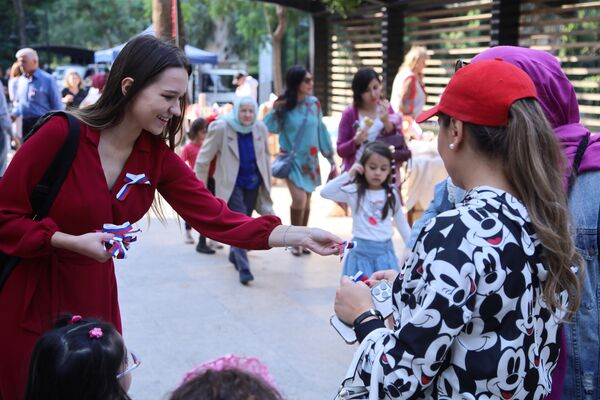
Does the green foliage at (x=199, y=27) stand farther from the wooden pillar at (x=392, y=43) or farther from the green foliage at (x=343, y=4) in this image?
the wooden pillar at (x=392, y=43)

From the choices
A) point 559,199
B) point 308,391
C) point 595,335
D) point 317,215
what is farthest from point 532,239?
point 317,215

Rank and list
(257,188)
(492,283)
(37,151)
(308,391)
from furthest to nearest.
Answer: (257,188)
(308,391)
(37,151)
(492,283)

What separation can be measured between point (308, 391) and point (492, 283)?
292cm

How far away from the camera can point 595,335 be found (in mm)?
2277

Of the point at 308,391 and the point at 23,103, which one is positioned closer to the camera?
the point at 308,391

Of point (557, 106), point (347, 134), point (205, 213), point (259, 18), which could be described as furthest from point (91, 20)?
point (557, 106)

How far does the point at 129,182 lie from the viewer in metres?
2.82

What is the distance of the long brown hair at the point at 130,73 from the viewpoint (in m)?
2.79

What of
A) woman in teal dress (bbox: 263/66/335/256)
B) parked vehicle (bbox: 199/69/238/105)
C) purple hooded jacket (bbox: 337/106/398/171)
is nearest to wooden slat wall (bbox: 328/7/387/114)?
woman in teal dress (bbox: 263/66/335/256)

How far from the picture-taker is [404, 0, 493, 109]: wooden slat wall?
11.8m

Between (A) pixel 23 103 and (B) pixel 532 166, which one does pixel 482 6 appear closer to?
(A) pixel 23 103

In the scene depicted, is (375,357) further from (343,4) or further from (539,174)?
(343,4)

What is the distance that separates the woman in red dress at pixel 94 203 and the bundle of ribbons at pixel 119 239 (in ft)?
0.08

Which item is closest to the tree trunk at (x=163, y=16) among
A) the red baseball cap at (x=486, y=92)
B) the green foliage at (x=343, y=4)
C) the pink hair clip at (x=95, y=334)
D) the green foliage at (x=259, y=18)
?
the green foliage at (x=343, y=4)
